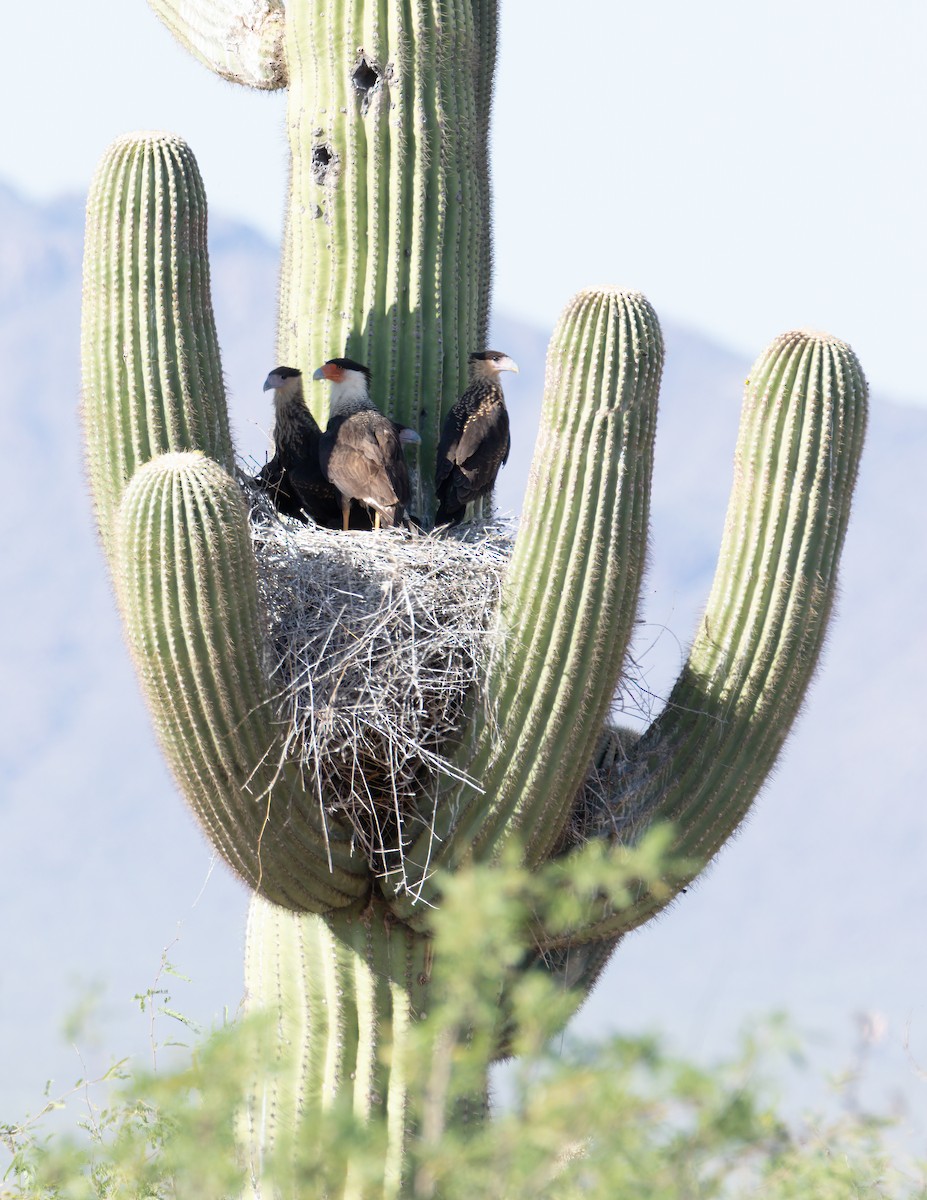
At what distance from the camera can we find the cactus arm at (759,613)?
25.1ft

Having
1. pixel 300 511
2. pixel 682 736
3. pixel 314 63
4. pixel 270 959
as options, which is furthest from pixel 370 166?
pixel 270 959

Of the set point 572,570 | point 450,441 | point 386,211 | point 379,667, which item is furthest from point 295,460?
point 572,570

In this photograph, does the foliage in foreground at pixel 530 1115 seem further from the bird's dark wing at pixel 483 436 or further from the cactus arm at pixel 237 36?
the cactus arm at pixel 237 36

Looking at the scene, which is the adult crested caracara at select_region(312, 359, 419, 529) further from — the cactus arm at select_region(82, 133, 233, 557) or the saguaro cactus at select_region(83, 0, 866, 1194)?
the cactus arm at select_region(82, 133, 233, 557)

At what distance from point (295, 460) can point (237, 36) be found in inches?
107

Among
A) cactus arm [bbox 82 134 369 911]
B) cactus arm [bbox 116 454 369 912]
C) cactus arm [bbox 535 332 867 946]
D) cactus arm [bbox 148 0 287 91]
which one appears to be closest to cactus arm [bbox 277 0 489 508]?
cactus arm [bbox 148 0 287 91]

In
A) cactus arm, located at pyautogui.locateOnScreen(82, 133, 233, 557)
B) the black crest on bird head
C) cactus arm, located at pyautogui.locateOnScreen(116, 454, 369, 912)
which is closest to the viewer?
cactus arm, located at pyautogui.locateOnScreen(116, 454, 369, 912)

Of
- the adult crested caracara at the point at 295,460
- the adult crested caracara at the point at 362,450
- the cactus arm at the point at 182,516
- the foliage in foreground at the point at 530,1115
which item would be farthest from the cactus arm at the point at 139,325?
the foliage in foreground at the point at 530,1115

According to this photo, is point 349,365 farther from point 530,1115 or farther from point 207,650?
point 530,1115

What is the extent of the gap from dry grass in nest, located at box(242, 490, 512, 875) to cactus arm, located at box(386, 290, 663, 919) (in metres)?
0.22

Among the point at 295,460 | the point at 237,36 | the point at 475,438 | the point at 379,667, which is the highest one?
the point at 237,36

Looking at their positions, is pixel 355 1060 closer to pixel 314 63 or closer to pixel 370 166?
pixel 370 166

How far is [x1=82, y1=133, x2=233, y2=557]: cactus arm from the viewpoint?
A: 306 inches

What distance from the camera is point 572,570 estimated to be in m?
7.21
